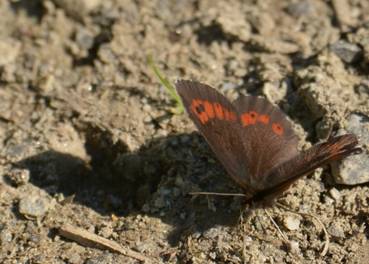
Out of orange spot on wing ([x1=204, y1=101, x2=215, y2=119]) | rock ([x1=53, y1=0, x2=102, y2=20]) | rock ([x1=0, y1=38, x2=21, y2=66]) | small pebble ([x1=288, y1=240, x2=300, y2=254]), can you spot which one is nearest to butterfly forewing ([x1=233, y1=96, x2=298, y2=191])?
orange spot on wing ([x1=204, y1=101, x2=215, y2=119])

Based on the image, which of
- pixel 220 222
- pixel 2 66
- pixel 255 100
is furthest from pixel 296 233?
pixel 2 66

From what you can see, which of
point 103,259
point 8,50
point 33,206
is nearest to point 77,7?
point 8,50

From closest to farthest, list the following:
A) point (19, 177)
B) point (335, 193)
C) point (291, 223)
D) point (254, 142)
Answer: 1. point (291, 223)
2. point (335, 193)
3. point (254, 142)
4. point (19, 177)

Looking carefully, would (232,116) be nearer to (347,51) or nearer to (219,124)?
(219,124)

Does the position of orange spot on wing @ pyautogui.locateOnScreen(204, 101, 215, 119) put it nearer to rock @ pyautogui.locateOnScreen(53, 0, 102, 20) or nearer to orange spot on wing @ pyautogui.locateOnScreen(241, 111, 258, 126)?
orange spot on wing @ pyautogui.locateOnScreen(241, 111, 258, 126)

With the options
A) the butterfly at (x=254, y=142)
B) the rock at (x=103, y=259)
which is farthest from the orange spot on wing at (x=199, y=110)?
the rock at (x=103, y=259)

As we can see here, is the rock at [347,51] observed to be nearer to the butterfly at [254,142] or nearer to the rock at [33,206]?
the butterfly at [254,142]

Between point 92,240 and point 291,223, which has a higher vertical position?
point 291,223

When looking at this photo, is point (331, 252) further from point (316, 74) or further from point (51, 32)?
point (51, 32)

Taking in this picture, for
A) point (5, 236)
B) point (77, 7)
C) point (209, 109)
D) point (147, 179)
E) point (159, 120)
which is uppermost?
point (77, 7)
